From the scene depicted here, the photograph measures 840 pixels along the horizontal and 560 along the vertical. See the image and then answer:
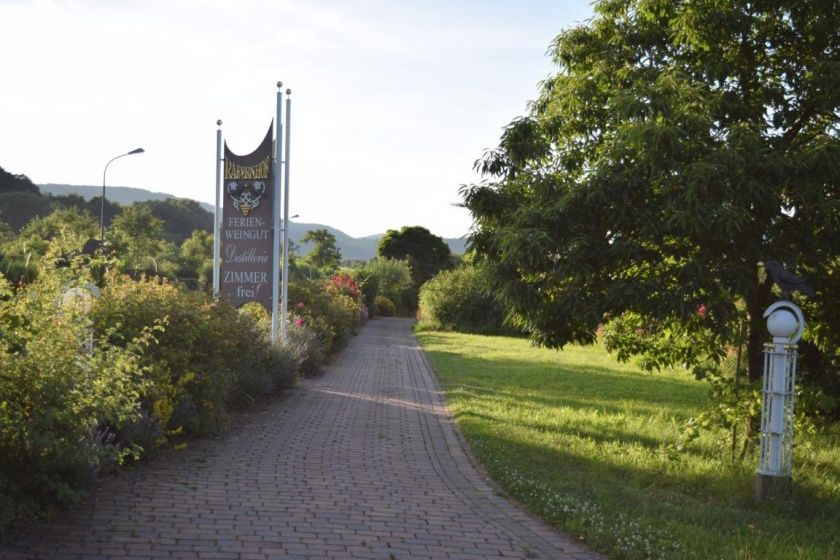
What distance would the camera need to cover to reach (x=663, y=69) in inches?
341

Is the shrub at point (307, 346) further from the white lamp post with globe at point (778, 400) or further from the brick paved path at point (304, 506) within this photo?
the white lamp post with globe at point (778, 400)

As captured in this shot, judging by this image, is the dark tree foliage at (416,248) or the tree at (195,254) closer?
the dark tree foliage at (416,248)

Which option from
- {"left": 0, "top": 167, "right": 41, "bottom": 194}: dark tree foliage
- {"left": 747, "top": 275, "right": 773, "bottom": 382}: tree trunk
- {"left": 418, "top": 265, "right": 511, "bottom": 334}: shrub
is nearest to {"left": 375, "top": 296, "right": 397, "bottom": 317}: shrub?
{"left": 418, "top": 265, "right": 511, "bottom": 334}: shrub

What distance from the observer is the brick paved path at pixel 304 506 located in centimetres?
511

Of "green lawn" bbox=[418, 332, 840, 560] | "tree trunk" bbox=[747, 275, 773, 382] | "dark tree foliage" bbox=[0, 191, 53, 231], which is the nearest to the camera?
"green lawn" bbox=[418, 332, 840, 560]

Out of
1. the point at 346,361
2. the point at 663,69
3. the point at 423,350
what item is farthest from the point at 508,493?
the point at 423,350

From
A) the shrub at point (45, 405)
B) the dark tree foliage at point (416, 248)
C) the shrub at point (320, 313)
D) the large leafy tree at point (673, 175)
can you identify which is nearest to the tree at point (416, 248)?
the dark tree foliage at point (416, 248)

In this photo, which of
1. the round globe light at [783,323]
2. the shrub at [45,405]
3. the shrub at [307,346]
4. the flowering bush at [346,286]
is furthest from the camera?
the flowering bush at [346,286]

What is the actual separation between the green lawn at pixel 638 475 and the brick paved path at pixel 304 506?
0.43 meters

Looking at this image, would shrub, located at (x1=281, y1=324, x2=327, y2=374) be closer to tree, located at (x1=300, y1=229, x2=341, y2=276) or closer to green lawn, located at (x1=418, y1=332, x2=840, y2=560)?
green lawn, located at (x1=418, y1=332, x2=840, y2=560)

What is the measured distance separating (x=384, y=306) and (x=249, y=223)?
3725 cm

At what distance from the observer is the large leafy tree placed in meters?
7.36

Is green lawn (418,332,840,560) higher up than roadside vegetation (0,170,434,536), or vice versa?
roadside vegetation (0,170,434,536)

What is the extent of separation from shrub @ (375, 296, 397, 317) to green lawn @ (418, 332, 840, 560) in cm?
3624
